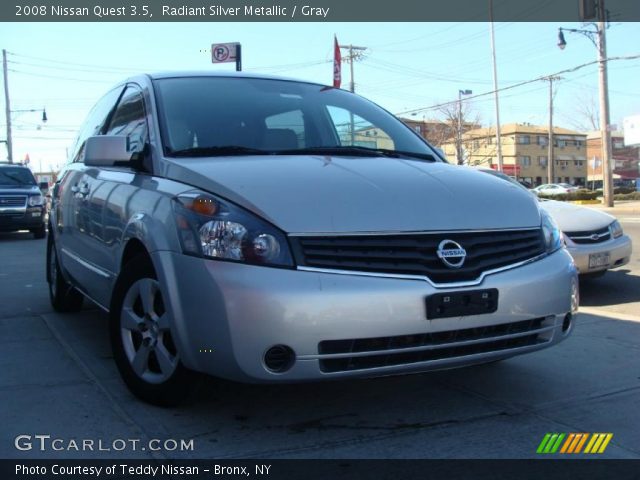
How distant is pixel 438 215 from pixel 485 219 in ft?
0.88

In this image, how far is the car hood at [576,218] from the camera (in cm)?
671

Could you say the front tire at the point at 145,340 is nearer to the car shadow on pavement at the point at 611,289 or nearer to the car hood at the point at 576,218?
the car shadow on pavement at the point at 611,289

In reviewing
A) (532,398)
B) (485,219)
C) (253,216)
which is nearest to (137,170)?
(253,216)

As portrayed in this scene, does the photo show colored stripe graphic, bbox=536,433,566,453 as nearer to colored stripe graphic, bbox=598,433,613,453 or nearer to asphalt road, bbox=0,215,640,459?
asphalt road, bbox=0,215,640,459

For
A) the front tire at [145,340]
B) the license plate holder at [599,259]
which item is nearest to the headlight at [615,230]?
the license plate holder at [599,259]

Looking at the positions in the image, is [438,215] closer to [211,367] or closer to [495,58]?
[211,367]

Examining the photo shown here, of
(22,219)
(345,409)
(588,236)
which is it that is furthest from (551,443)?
(22,219)

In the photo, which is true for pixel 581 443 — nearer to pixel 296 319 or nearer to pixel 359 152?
pixel 296 319

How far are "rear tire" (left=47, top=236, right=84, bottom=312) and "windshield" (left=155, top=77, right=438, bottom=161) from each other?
7.66 ft

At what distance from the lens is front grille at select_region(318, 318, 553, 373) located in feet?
9.07

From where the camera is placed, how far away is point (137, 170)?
3.70m

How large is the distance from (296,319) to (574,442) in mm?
1405

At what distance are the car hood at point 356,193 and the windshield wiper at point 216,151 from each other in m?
0.12

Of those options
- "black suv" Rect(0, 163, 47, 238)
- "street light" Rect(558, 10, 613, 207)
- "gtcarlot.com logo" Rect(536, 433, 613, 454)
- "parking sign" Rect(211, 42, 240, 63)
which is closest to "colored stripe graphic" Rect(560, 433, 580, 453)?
"gtcarlot.com logo" Rect(536, 433, 613, 454)
